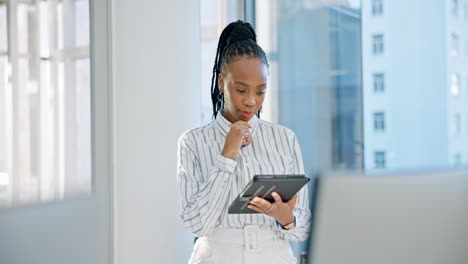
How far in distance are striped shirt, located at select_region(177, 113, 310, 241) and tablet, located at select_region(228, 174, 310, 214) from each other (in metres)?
0.10

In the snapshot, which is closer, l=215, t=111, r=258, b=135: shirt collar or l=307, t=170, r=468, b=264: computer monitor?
l=307, t=170, r=468, b=264: computer monitor

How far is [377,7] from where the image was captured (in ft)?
8.45

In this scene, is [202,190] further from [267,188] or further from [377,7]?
[377,7]

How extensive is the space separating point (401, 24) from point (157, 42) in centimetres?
112

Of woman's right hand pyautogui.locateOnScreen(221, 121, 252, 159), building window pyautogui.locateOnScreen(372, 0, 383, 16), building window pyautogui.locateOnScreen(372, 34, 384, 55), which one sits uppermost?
building window pyautogui.locateOnScreen(372, 0, 383, 16)

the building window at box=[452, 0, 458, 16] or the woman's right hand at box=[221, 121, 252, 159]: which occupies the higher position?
the building window at box=[452, 0, 458, 16]

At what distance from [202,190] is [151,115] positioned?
3.08ft

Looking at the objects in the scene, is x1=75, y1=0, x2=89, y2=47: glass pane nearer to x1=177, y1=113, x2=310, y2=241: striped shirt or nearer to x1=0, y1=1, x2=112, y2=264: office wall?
x1=0, y1=1, x2=112, y2=264: office wall

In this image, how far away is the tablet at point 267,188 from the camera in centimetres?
135

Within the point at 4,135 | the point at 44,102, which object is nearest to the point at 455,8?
the point at 44,102

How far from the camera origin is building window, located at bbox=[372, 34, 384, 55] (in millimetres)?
2549

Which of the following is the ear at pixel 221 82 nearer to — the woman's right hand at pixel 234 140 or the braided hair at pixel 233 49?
the braided hair at pixel 233 49

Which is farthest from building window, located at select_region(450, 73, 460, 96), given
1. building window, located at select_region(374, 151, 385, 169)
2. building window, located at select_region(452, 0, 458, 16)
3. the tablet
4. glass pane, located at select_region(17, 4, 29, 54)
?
glass pane, located at select_region(17, 4, 29, 54)

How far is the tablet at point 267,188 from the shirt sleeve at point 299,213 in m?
0.12
